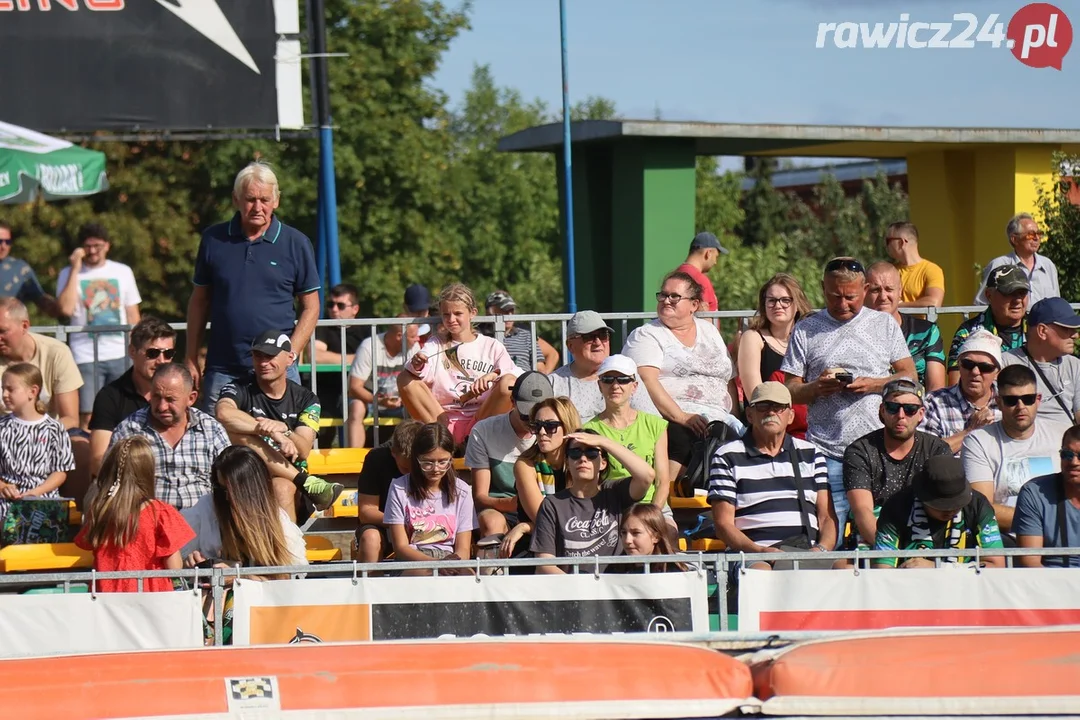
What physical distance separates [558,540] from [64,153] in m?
5.90

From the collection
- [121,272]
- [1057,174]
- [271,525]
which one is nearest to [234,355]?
[271,525]

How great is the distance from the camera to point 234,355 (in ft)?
26.0

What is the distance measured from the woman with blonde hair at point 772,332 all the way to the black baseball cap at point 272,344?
102 inches

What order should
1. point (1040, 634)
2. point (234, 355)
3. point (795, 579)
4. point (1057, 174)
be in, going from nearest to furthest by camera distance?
point (1040, 634), point (795, 579), point (234, 355), point (1057, 174)

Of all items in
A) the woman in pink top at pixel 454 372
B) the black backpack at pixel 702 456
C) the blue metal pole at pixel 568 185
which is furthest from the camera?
the blue metal pole at pixel 568 185

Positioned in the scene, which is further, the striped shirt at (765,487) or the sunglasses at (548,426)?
the sunglasses at (548,426)

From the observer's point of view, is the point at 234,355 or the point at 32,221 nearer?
the point at 234,355

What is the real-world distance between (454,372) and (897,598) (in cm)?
358

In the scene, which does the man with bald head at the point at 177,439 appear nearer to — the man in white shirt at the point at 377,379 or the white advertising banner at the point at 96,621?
the white advertising banner at the point at 96,621

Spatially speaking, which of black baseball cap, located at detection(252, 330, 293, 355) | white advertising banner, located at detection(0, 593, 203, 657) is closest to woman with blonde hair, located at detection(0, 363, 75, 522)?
black baseball cap, located at detection(252, 330, 293, 355)

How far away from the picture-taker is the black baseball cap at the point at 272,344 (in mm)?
7504

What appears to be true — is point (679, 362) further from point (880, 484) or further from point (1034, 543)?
point (1034, 543)

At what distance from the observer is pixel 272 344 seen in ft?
24.6

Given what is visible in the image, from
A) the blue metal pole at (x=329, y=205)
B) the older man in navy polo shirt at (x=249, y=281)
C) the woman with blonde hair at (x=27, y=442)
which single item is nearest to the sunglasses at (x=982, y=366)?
the older man in navy polo shirt at (x=249, y=281)
